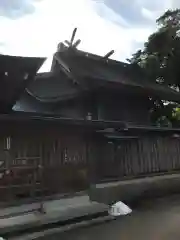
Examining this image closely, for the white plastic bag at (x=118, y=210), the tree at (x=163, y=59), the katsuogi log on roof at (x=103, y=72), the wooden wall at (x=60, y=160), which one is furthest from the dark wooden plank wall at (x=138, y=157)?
the tree at (x=163, y=59)

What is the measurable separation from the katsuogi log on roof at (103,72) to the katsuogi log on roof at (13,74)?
5.82m

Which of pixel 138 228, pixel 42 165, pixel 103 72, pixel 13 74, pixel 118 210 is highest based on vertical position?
pixel 103 72

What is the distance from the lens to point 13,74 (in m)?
8.76

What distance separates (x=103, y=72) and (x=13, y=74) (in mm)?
10015

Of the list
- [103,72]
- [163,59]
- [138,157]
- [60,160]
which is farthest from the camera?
[163,59]

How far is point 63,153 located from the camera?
34.9 ft

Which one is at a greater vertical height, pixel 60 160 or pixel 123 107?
pixel 123 107

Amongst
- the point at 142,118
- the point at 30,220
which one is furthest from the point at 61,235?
the point at 142,118

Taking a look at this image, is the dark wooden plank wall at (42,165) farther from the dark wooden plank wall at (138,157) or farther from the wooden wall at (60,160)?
the dark wooden plank wall at (138,157)

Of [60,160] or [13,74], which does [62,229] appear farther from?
[13,74]

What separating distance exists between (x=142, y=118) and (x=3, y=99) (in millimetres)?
9932

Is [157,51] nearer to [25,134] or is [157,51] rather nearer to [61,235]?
[25,134]

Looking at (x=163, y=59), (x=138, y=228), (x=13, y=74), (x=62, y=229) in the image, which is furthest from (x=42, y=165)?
(x=163, y=59)

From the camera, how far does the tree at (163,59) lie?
22.2 meters
